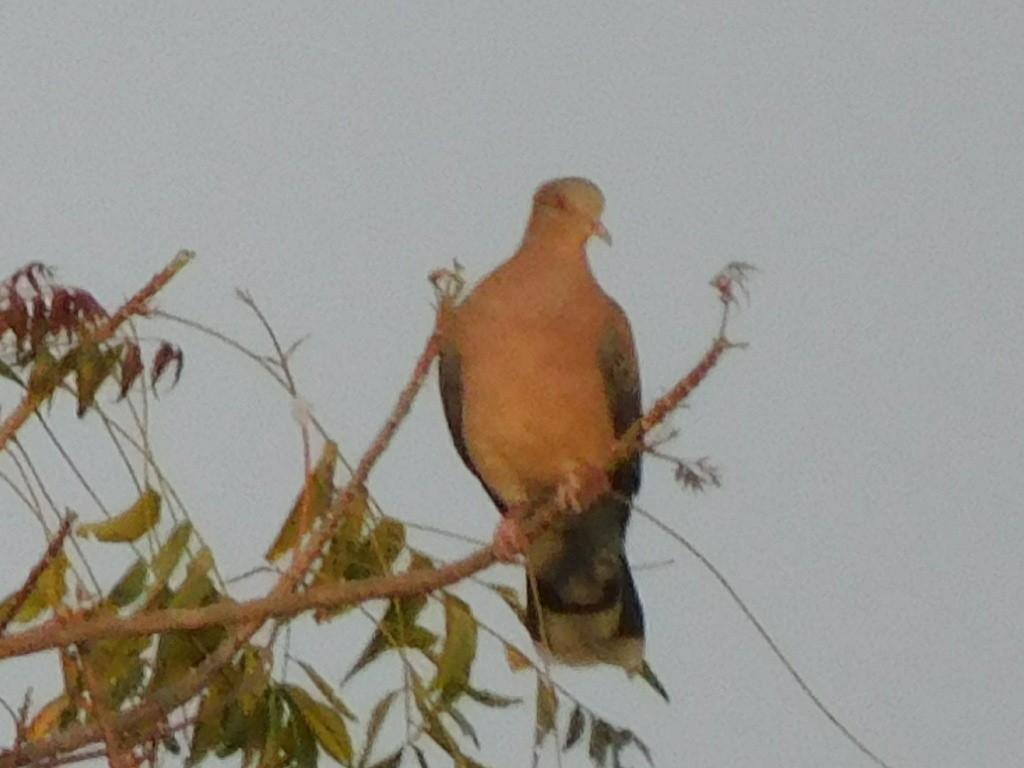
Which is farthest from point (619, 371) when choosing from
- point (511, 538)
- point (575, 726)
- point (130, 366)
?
point (130, 366)

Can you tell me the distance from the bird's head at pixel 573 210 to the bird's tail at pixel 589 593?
0.64 m

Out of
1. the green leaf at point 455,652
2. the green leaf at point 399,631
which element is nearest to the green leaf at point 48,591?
the green leaf at point 399,631

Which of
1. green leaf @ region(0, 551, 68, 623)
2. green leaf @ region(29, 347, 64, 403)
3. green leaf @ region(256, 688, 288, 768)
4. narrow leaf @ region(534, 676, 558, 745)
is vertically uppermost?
green leaf @ region(29, 347, 64, 403)

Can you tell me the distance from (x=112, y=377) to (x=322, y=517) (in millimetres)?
377

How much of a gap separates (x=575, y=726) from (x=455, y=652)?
219 mm

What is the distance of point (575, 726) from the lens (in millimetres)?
3299

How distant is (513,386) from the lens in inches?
185

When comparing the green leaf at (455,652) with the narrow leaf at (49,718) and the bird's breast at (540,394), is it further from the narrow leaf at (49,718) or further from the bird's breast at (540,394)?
the bird's breast at (540,394)

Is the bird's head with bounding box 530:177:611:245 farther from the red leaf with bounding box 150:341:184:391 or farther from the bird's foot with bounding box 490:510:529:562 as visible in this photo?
the red leaf with bounding box 150:341:184:391

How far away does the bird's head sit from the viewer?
4992 mm

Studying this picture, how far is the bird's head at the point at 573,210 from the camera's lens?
16.4ft

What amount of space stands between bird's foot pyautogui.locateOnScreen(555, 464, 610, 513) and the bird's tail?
0.45 meters

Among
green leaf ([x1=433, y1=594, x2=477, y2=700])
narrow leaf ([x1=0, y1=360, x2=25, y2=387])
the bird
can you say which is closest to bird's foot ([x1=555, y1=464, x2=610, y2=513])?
the bird

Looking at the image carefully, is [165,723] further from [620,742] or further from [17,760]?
[620,742]
